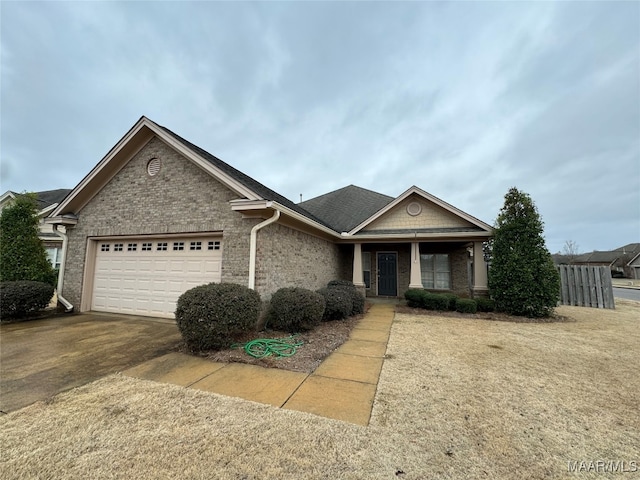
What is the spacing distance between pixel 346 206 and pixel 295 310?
11.2m

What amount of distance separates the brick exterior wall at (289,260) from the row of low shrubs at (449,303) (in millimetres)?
3700

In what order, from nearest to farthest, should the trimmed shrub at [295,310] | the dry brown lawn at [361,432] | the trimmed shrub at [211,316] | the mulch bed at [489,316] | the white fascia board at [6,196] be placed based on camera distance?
the dry brown lawn at [361,432], the trimmed shrub at [211,316], the trimmed shrub at [295,310], the mulch bed at [489,316], the white fascia board at [6,196]

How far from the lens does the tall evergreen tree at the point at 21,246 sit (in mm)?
8469

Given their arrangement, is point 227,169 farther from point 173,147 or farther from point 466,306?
point 466,306

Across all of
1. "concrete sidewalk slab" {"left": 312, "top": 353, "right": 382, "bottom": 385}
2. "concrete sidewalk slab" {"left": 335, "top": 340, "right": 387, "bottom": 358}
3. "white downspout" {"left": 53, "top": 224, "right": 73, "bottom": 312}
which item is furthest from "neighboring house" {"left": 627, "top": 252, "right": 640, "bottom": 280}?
"white downspout" {"left": 53, "top": 224, "right": 73, "bottom": 312}

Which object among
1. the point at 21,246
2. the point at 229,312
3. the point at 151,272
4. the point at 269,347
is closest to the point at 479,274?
the point at 269,347

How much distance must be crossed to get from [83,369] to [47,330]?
3831 millimetres

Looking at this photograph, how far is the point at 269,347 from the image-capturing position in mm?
5066

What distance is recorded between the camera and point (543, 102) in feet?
43.7

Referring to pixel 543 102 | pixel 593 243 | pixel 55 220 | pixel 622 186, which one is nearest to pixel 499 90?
pixel 543 102

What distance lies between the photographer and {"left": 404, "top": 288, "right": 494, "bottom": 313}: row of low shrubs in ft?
31.1

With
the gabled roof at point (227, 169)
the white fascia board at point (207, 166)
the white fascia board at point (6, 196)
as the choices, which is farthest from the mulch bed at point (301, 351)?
the white fascia board at point (6, 196)

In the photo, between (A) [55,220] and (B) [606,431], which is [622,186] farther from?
(A) [55,220]

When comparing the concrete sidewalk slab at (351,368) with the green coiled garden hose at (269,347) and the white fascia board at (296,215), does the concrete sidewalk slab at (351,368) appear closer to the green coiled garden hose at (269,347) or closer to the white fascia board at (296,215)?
the green coiled garden hose at (269,347)
